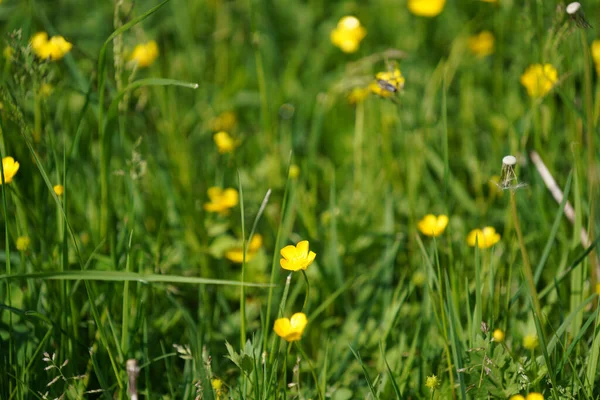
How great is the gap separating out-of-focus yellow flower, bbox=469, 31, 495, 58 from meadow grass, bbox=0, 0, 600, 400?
0.5 inches

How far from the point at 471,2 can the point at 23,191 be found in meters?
2.41

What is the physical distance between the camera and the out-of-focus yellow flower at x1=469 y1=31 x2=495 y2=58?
116 inches

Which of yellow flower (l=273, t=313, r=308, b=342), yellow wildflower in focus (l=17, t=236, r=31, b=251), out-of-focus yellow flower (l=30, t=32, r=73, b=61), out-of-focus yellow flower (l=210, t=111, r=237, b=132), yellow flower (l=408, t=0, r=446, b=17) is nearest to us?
yellow flower (l=273, t=313, r=308, b=342)

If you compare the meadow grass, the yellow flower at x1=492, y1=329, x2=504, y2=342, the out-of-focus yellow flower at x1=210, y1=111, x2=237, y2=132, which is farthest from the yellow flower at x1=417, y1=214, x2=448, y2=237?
the out-of-focus yellow flower at x1=210, y1=111, x2=237, y2=132

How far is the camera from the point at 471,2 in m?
3.26

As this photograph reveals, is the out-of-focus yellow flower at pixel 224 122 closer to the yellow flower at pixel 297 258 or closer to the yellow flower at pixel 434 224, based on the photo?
the yellow flower at pixel 434 224

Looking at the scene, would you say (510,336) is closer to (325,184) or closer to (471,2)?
(325,184)

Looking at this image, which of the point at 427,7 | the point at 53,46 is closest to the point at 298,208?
the point at 53,46

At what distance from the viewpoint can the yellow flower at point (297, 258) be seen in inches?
58.1

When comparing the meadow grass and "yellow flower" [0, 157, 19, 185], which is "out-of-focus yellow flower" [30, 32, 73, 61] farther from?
"yellow flower" [0, 157, 19, 185]

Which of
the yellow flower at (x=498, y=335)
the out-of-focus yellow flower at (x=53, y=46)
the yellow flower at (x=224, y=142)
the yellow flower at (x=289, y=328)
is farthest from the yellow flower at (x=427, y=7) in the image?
the yellow flower at (x=289, y=328)

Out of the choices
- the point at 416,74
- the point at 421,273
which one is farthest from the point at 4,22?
the point at 421,273

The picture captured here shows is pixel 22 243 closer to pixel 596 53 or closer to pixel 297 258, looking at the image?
pixel 297 258

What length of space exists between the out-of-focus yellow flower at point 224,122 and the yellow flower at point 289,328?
1.36m
